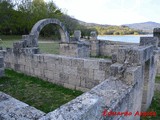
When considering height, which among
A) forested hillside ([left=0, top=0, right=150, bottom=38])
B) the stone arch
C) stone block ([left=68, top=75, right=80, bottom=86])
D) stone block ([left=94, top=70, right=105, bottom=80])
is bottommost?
stone block ([left=68, top=75, right=80, bottom=86])

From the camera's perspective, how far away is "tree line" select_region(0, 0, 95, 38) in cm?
3256

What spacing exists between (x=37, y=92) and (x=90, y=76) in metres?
1.95

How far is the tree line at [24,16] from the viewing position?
32.6 metres

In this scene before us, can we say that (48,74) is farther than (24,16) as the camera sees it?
No

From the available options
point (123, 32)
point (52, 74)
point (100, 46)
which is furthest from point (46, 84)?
point (123, 32)

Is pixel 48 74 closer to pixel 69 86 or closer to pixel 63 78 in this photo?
pixel 63 78

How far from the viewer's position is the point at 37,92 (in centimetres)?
598

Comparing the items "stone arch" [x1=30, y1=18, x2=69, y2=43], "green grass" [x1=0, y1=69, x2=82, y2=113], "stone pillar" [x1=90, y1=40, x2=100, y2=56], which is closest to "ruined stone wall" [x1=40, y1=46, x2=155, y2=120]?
"green grass" [x1=0, y1=69, x2=82, y2=113]

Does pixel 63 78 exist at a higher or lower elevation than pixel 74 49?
lower

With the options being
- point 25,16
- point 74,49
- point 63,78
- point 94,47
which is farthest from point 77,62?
point 25,16

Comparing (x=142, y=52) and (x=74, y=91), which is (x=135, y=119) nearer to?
(x=142, y=52)

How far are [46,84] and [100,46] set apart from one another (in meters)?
9.56

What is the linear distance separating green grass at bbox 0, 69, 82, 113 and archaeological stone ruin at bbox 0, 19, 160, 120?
1.04 ft

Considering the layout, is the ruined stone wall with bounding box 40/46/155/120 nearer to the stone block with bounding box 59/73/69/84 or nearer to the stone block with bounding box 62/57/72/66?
the stone block with bounding box 62/57/72/66
